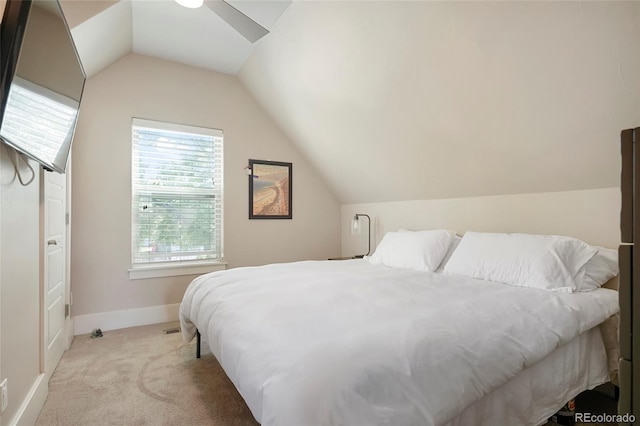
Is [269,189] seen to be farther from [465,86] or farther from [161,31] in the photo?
[465,86]

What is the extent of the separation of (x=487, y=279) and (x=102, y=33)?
335 centimetres

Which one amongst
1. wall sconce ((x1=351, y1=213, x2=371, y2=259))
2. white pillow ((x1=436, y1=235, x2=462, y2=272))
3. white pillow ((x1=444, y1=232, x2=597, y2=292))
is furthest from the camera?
wall sconce ((x1=351, y1=213, x2=371, y2=259))

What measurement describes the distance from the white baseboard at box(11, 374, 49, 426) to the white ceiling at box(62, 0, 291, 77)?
6.90 feet

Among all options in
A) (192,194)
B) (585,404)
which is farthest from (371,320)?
(192,194)

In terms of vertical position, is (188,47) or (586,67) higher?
(188,47)

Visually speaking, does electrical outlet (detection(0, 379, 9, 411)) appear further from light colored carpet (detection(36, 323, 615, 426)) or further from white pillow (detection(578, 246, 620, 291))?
white pillow (detection(578, 246, 620, 291))

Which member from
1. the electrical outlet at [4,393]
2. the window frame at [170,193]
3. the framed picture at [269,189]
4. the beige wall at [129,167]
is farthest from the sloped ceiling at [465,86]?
the electrical outlet at [4,393]

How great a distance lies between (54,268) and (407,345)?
250 centimetres

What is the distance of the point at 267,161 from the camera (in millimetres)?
3809

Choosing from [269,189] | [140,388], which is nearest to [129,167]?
[269,189]

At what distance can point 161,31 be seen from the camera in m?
2.71

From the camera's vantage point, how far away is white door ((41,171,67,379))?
1.92m

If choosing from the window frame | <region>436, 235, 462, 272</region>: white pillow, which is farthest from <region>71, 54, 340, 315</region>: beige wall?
<region>436, 235, 462, 272</region>: white pillow

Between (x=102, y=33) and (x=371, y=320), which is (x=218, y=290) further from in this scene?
(x=102, y=33)
